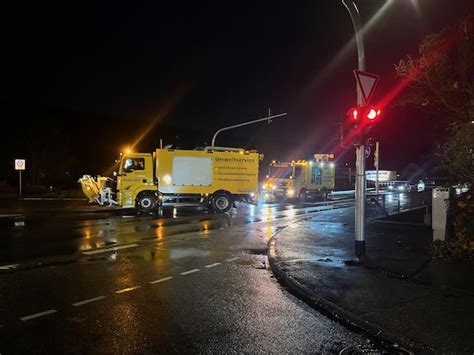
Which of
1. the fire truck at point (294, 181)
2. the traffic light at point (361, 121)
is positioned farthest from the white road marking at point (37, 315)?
the fire truck at point (294, 181)

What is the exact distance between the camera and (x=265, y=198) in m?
32.2

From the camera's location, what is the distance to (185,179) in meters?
23.1

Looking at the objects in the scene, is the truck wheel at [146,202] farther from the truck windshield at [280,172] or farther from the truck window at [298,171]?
the truck window at [298,171]

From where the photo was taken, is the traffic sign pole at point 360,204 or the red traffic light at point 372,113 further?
the traffic sign pole at point 360,204

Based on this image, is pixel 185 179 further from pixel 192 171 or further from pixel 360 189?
pixel 360 189

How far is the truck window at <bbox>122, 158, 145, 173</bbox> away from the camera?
73.3ft

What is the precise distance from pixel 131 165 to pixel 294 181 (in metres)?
13.4

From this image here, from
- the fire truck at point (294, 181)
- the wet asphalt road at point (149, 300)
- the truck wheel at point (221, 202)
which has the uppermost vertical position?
the fire truck at point (294, 181)

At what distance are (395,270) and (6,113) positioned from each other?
72.9 metres

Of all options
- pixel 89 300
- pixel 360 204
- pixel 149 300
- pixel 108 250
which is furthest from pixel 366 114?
pixel 108 250

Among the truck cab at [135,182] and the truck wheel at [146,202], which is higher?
the truck cab at [135,182]

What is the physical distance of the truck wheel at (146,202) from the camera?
22250mm

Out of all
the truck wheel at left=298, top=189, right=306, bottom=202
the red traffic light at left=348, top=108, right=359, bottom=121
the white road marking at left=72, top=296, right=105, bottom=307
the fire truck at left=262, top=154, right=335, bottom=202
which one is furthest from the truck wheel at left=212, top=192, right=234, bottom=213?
the white road marking at left=72, top=296, right=105, bottom=307

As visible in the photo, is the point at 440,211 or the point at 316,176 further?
the point at 316,176
